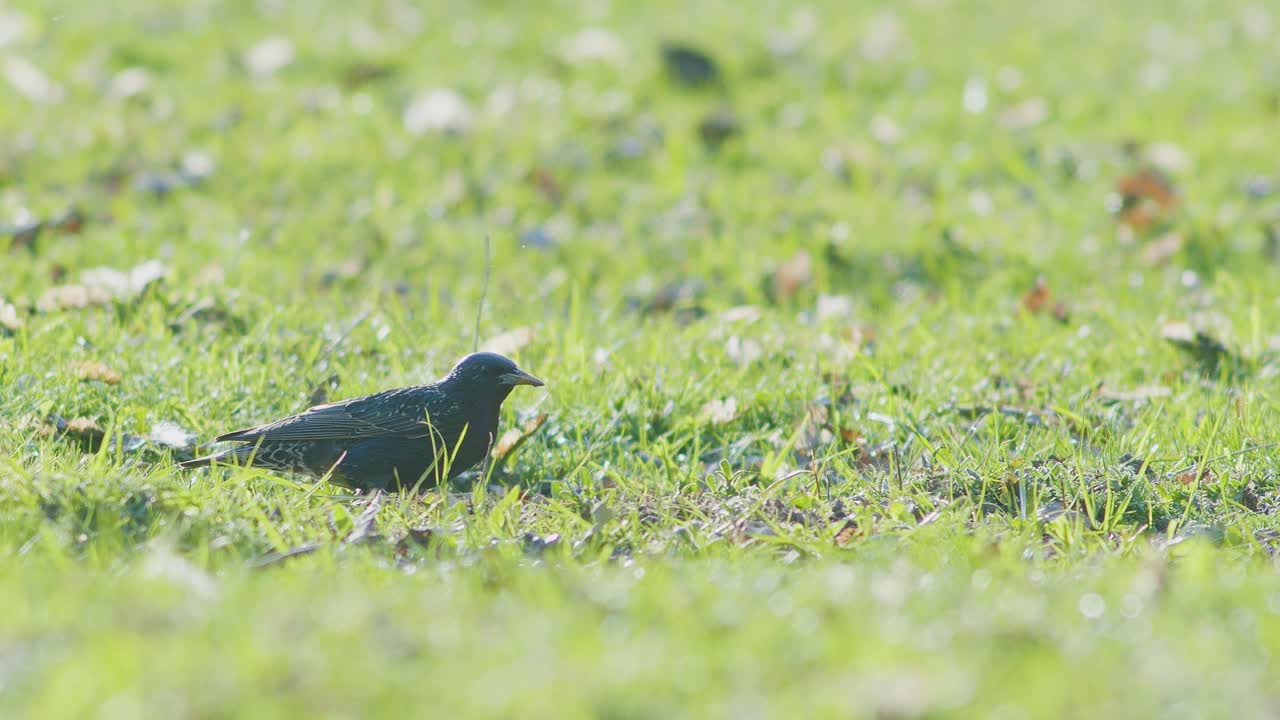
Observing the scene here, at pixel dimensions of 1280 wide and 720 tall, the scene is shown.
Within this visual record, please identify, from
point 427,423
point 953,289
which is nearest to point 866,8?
point 953,289

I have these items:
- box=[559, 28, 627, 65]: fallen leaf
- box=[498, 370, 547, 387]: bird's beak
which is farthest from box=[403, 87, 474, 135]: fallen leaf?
box=[498, 370, 547, 387]: bird's beak

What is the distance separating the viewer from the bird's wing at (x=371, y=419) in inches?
167

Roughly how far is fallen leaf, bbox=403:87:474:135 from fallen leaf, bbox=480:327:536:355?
9.62ft

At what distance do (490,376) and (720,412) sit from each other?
79 cm

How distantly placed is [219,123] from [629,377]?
3.99 m

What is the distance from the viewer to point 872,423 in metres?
4.62

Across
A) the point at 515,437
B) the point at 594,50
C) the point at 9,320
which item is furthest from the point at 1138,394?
the point at 594,50

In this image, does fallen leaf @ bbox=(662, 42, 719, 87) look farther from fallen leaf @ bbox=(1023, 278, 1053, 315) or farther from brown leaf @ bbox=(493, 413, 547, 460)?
brown leaf @ bbox=(493, 413, 547, 460)

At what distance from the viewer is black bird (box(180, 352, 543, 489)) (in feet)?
13.9

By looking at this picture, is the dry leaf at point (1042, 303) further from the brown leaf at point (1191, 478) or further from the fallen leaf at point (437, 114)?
the fallen leaf at point (437, 114)

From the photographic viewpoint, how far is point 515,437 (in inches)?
179

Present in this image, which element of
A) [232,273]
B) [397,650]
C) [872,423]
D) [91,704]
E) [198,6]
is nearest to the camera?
[91,704]

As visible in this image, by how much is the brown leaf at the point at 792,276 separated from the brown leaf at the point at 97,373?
2.77 metres

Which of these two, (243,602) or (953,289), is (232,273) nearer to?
(953,289)
